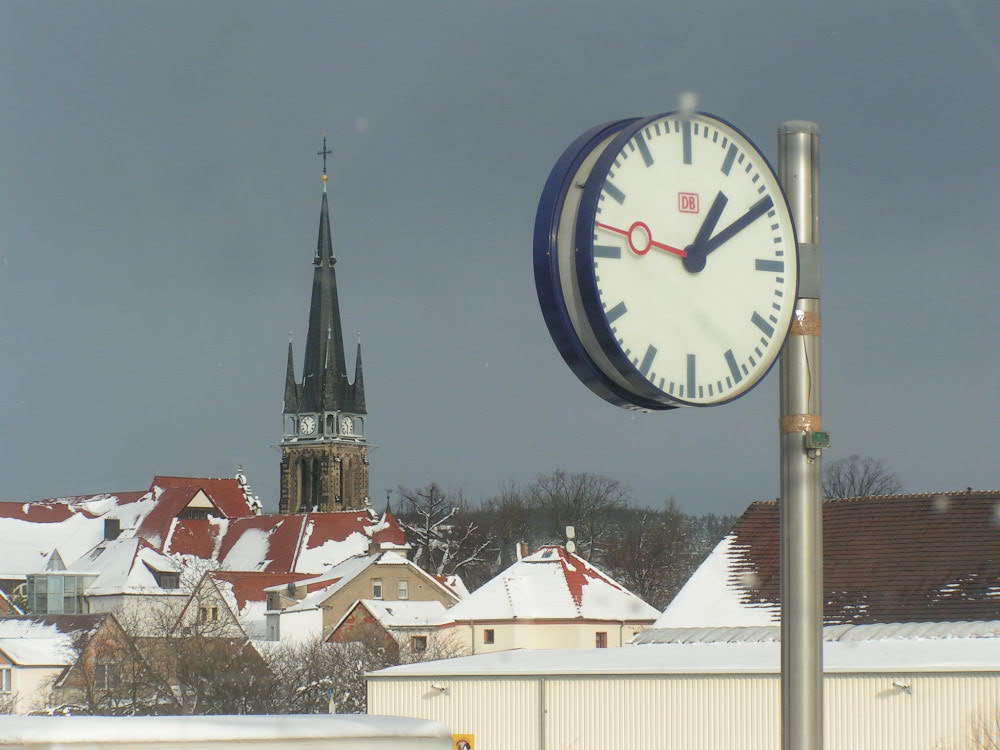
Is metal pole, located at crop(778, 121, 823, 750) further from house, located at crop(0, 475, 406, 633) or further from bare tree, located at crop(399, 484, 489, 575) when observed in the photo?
bare tree, located at crop(399, 484, 489, 575)

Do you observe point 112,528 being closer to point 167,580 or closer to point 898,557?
point 167,580

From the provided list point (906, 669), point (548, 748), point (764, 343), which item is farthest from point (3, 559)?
point (764, 343)

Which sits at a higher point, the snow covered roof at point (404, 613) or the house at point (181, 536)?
the house at point (181, 536)

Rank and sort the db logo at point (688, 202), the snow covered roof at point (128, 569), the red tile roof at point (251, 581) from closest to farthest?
the db logo at point (688, 202) → the snow covered roof at point (128, 569) → the red tile roof at point (251, 581)

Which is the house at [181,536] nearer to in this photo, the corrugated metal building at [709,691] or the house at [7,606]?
the house at [7,606]

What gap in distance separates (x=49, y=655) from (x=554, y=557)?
19.4 meters

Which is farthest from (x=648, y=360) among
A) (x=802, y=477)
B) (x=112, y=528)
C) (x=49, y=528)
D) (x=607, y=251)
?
(x=49, y=528)

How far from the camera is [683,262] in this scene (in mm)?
2982

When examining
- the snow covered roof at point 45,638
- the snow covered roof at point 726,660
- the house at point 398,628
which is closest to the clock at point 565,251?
the snow covered roof at point 726,660

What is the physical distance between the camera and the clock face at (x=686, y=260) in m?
2.88

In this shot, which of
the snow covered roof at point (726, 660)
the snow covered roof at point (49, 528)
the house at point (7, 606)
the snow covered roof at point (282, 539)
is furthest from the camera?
the snow covered roof at point (49, 528)

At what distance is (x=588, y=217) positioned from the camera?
2.83 metres

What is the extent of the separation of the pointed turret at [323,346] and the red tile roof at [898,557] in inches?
3695

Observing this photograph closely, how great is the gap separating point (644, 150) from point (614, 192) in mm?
108
